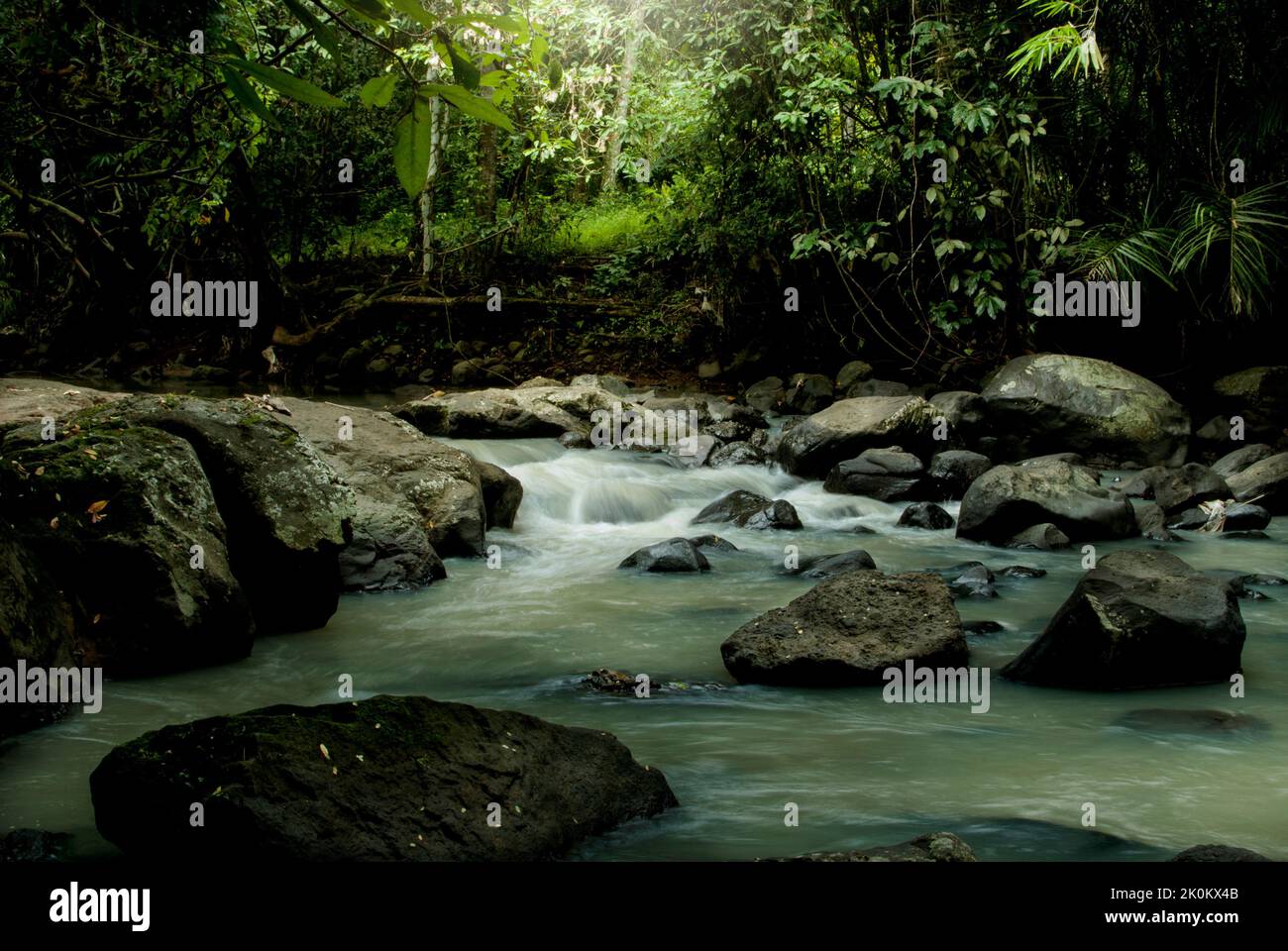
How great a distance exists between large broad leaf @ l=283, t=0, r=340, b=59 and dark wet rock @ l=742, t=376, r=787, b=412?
39.4ft

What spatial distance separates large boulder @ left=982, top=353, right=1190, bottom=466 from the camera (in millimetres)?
10641

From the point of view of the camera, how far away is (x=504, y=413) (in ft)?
37.1

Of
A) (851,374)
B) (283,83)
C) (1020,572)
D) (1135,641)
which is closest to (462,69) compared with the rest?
(283,83)

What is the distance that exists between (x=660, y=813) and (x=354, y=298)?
45.4 ft

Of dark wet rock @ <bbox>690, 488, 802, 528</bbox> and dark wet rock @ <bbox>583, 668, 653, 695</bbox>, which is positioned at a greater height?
dark wet rock @ <bbox>690, 488, 802, 528</bbox>

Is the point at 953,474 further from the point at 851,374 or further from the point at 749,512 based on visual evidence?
the point at 851,374

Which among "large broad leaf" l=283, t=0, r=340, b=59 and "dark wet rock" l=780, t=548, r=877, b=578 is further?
"dark wet rock" l=780, t=548, r=877, b=578

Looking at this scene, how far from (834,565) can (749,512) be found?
1885mm

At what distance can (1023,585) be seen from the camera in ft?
22.0

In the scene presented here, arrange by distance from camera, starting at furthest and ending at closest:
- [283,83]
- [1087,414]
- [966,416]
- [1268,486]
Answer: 1. [966,416]
2. [1087,414]
3. [1268,486]
4. [283,83]

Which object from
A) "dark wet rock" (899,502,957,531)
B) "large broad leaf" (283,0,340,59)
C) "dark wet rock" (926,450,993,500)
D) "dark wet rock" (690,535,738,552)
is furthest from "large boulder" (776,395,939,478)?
"large broad leaf" (283,0,340,59)

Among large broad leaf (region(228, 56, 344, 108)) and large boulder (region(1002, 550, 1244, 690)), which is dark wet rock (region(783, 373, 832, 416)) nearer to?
large boulder (region(1002, 550, 1244, 690))
